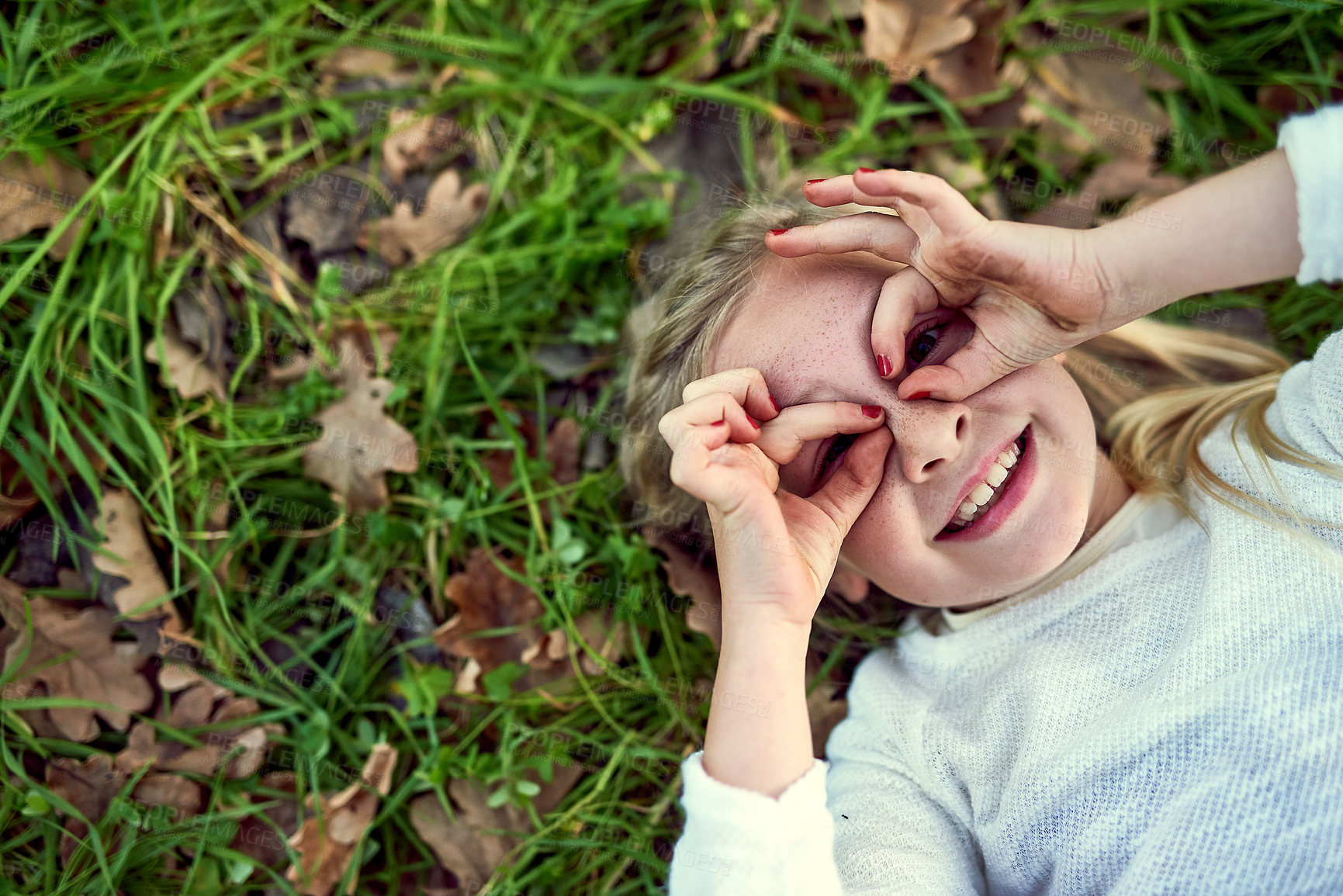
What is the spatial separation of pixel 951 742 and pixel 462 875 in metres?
1.65

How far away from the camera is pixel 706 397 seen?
1.98 metres

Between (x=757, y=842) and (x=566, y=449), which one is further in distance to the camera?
(x=566, y=449)

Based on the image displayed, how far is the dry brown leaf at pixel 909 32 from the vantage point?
10.0 ft

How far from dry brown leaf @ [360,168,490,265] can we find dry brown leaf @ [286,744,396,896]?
5.83ft

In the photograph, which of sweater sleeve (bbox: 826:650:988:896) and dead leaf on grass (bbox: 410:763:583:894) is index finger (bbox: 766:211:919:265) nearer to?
sweater sleeve (bbox: 826:650:988:896)

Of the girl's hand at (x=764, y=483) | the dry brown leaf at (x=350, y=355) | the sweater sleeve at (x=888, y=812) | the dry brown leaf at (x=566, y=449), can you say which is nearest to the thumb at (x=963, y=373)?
the girl's hand at (x=764, y=483)

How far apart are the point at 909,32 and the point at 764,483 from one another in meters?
2.10

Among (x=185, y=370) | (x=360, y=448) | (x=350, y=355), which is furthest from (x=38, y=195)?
(x=360, y=448)

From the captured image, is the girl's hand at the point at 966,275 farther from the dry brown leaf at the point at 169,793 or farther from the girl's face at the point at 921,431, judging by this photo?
the dry brown leaf at the point at 169,793

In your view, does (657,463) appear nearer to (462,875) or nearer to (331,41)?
(462,875)

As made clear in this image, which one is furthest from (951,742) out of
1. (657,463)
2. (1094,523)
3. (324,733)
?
(324,733)

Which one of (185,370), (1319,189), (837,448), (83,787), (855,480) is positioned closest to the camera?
(1319,189)

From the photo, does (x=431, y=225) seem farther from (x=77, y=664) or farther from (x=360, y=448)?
(x=77, y=664)

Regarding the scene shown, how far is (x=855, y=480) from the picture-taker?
206cm
